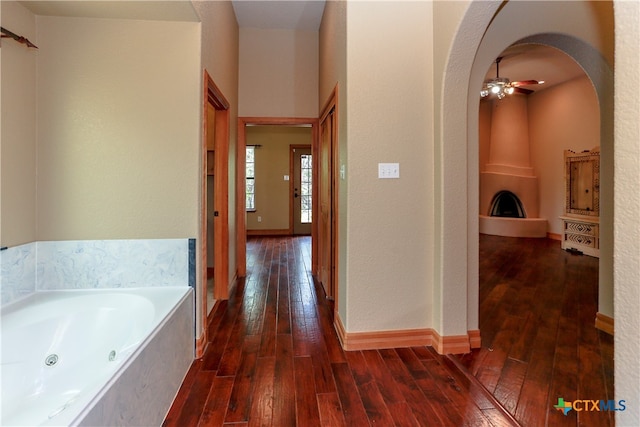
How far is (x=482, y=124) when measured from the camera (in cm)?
726

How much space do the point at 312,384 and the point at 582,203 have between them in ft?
18.8

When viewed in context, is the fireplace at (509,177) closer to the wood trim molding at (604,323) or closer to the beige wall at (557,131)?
the beige wall at (557,131)

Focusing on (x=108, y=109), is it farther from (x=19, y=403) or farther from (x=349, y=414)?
(x=349, y=414)

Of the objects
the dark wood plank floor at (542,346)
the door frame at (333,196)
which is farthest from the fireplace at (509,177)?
the door frame at (333,196)

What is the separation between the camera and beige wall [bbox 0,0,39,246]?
5.45 feet

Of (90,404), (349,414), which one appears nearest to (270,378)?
(349,414)

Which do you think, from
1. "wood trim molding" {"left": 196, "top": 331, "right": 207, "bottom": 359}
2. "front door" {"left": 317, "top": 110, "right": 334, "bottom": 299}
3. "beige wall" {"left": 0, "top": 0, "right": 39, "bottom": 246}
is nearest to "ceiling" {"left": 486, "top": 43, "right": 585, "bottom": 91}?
"front door" {"left": 317, "top": 110, "right": 334, "bottom": 299}

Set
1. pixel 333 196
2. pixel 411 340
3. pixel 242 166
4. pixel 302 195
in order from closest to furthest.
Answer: pixel 411 340 → pixel 333 196 → pixel 242 166 → pixel 302 195

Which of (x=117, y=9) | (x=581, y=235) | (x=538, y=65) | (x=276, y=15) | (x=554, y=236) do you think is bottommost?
(x=554, y=236)

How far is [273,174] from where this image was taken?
290 inches

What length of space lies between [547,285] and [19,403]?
4.40 metres

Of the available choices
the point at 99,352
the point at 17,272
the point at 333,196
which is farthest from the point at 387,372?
the point at 17,272

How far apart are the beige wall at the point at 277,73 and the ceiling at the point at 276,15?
0.13 m

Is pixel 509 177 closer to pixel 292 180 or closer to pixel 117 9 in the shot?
pixel 292 180
